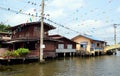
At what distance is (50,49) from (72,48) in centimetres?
1286

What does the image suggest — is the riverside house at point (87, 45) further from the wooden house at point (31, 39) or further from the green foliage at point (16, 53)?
the green foliage at point (16, 53)

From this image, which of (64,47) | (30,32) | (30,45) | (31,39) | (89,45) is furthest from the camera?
(89,45)

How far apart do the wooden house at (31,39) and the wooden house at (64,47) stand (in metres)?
6.36

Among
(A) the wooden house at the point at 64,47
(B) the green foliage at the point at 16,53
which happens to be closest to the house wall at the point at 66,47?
(A) the wooden house at the point at 64,47

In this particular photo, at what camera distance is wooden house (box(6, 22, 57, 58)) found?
133ft

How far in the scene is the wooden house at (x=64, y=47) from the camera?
51.1 m

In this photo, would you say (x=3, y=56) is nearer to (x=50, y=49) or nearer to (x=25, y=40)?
(x=25, y=40)

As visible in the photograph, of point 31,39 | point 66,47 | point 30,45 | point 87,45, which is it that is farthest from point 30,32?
point 87,45

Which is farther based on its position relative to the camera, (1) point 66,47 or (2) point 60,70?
(1) point 66,47

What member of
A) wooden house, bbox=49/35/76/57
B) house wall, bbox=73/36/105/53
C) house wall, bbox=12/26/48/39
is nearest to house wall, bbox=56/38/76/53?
wooden house, bbox=49/35/76/57

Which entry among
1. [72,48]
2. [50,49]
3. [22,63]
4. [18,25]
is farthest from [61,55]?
[22,63]

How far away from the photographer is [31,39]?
132ft

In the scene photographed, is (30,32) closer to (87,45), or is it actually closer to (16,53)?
(16,53)

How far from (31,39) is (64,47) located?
47.1 feet
